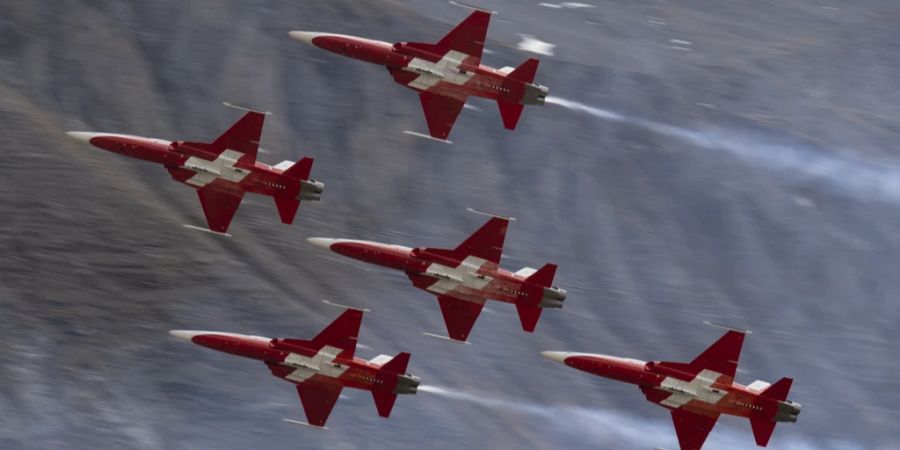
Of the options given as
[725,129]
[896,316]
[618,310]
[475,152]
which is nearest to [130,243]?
[475,152]

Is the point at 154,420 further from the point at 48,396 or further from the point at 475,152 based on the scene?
the point at 475,152

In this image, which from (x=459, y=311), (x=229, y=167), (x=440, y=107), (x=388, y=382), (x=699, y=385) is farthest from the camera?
(x=440, y=107)

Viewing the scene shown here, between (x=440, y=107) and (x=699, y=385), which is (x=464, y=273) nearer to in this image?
(x=440, y=107)

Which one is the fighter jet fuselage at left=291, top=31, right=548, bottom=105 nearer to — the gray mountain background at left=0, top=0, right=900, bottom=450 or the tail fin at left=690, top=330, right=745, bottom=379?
the tail fin at left=690, top=330, right=745, bottom=379

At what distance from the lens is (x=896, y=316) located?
300 ft

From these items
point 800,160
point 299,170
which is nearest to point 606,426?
point 800,160

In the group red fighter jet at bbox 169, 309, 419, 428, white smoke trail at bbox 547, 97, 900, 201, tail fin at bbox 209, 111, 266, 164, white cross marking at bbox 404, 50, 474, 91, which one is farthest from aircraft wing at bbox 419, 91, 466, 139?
white smoke trail at bbox 547, 97, 900, 201

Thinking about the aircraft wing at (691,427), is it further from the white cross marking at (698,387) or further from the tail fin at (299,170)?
the tail fin at (299,170)

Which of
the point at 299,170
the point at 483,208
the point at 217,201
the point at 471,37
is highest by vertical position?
the point at 471,37

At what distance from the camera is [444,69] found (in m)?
67.6

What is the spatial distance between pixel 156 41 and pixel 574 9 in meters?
23.2

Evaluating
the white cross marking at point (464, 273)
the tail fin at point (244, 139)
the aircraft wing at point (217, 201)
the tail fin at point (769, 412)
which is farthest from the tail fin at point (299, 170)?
the tail fin at point (769, 412)

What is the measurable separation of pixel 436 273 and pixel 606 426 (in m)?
18.1

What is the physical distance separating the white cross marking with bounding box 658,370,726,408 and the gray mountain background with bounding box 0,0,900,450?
1233 centimetres
